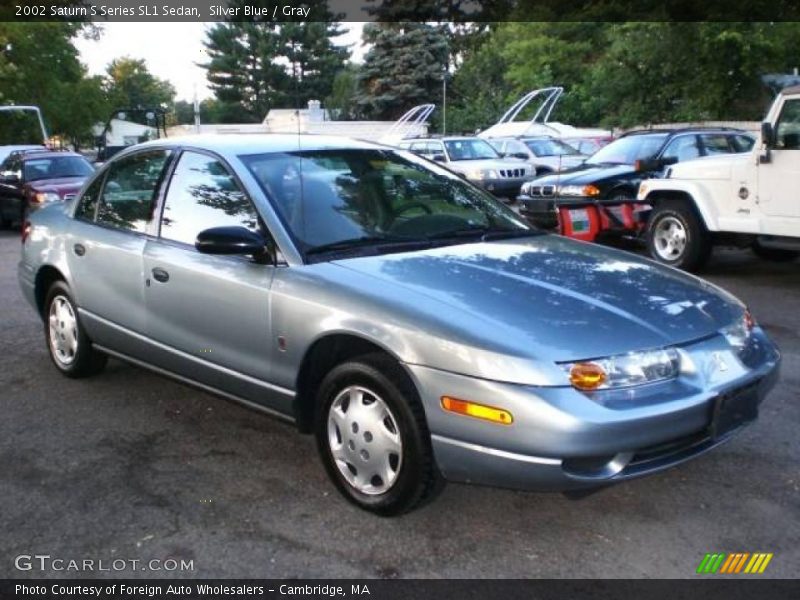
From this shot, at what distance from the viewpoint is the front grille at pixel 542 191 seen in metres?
12.6

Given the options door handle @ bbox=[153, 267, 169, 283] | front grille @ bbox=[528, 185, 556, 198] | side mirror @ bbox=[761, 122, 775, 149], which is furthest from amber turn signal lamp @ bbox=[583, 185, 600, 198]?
door handle @ bbox=[153, 267, 169, 283]

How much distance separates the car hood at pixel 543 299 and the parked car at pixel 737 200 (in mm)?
4590

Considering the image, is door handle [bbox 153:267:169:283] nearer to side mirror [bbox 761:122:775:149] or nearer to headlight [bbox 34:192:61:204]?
side mirror [bbox 761:122:775:149]

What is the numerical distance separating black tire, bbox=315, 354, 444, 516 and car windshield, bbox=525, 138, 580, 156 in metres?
20.1

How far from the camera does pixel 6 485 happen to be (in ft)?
13.0

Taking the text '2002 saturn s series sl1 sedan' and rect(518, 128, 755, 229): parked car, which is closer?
the text '2002 saturn s series sl1 sedan'

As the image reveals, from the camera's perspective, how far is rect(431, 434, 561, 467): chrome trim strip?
3.05 m

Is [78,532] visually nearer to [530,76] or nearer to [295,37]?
[295,37]

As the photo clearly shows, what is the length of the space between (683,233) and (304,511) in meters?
6.97

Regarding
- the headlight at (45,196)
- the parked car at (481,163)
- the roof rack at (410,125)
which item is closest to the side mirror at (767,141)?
the parked car at (481,163)

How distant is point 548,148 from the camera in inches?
915
